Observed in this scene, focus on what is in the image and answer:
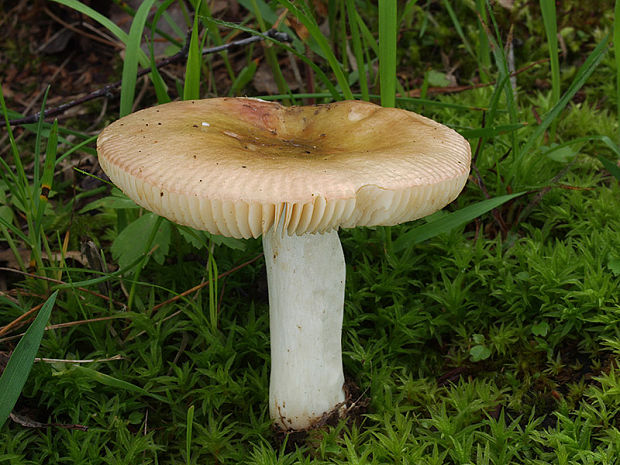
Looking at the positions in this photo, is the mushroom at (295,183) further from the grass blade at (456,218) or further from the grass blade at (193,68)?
the grass blade at (456,218)

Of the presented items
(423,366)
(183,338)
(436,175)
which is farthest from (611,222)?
(183,338)

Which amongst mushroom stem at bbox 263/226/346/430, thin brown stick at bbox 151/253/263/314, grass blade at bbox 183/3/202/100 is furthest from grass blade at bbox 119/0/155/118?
mushroom stem at bbox 263/226/346/430

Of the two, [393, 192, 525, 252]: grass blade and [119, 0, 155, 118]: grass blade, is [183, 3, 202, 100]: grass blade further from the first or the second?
[393, 192, 525, 252]: grass blade

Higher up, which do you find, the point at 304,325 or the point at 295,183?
the point at 295,183

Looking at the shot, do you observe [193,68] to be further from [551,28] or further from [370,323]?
[551,28]

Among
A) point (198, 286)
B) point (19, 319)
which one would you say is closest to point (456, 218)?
point (198, 286)

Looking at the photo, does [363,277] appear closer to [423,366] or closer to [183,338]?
[423,366]
